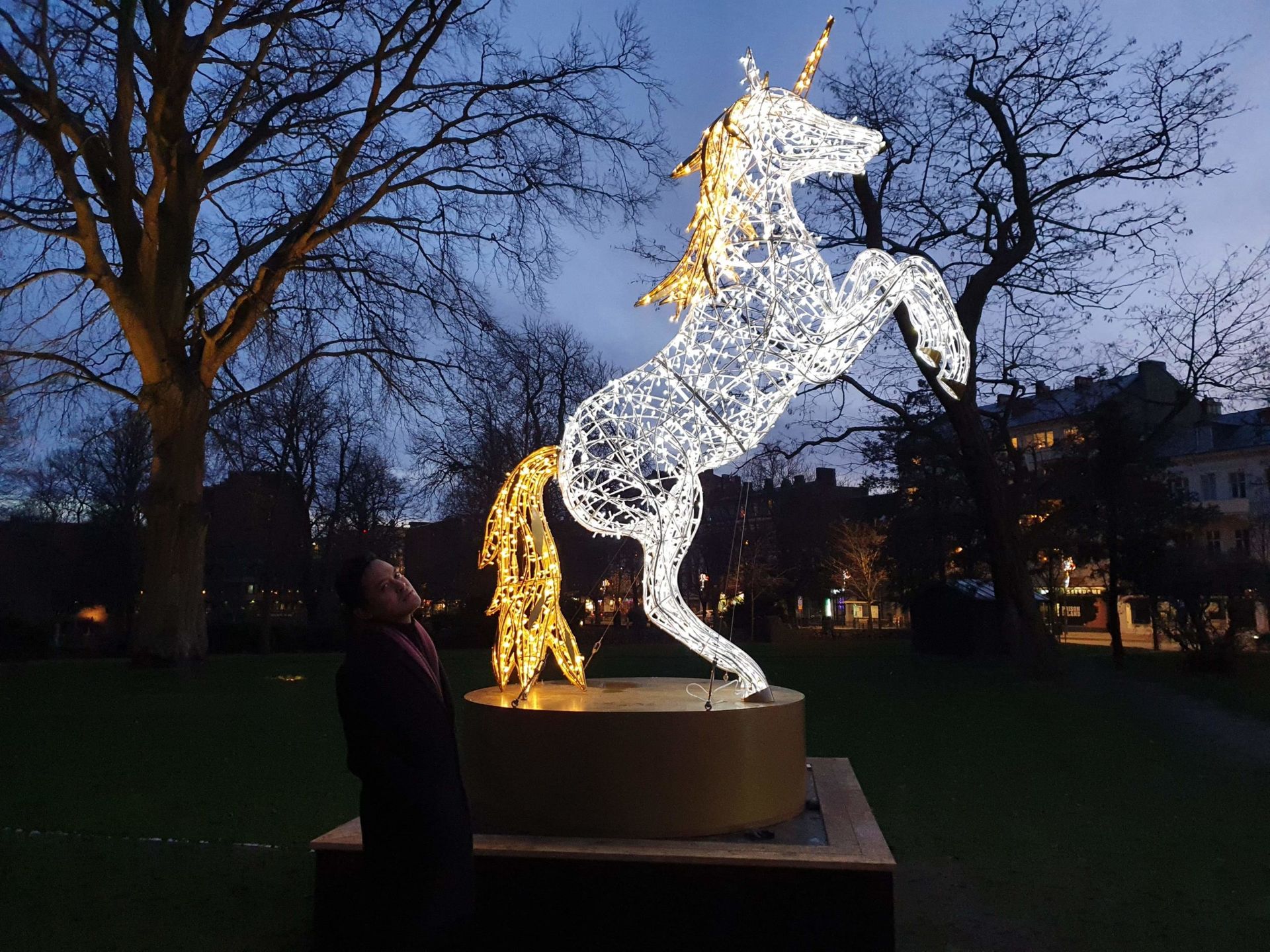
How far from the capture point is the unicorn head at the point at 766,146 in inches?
198

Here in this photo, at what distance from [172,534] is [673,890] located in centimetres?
1120

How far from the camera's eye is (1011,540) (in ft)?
51.0

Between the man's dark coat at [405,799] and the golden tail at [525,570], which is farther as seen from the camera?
the golden tail at [525,570]

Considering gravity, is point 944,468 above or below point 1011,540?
above

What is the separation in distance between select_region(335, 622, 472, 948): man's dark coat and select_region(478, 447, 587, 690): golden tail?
9.99 ft

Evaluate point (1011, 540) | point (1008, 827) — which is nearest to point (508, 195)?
point (1011, 540)

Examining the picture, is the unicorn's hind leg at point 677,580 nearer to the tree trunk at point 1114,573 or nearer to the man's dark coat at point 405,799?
the man's dark coat at point 405,799

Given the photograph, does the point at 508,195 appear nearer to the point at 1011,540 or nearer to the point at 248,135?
the point at 248,135

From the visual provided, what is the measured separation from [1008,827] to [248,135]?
13.7 m

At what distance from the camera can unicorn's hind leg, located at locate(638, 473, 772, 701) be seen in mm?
5367

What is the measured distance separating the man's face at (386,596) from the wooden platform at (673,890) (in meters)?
2.02

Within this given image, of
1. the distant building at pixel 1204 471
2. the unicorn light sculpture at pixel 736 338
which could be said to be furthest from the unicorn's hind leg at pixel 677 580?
the distant building at pixel 1204 471

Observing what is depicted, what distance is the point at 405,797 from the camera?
105 inches

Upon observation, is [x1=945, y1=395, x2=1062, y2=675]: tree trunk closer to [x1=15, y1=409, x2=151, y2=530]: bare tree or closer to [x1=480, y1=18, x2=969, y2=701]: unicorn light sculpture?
[x1=480, y1=18, x2=969, y2=701]: unicorn light sculpture
